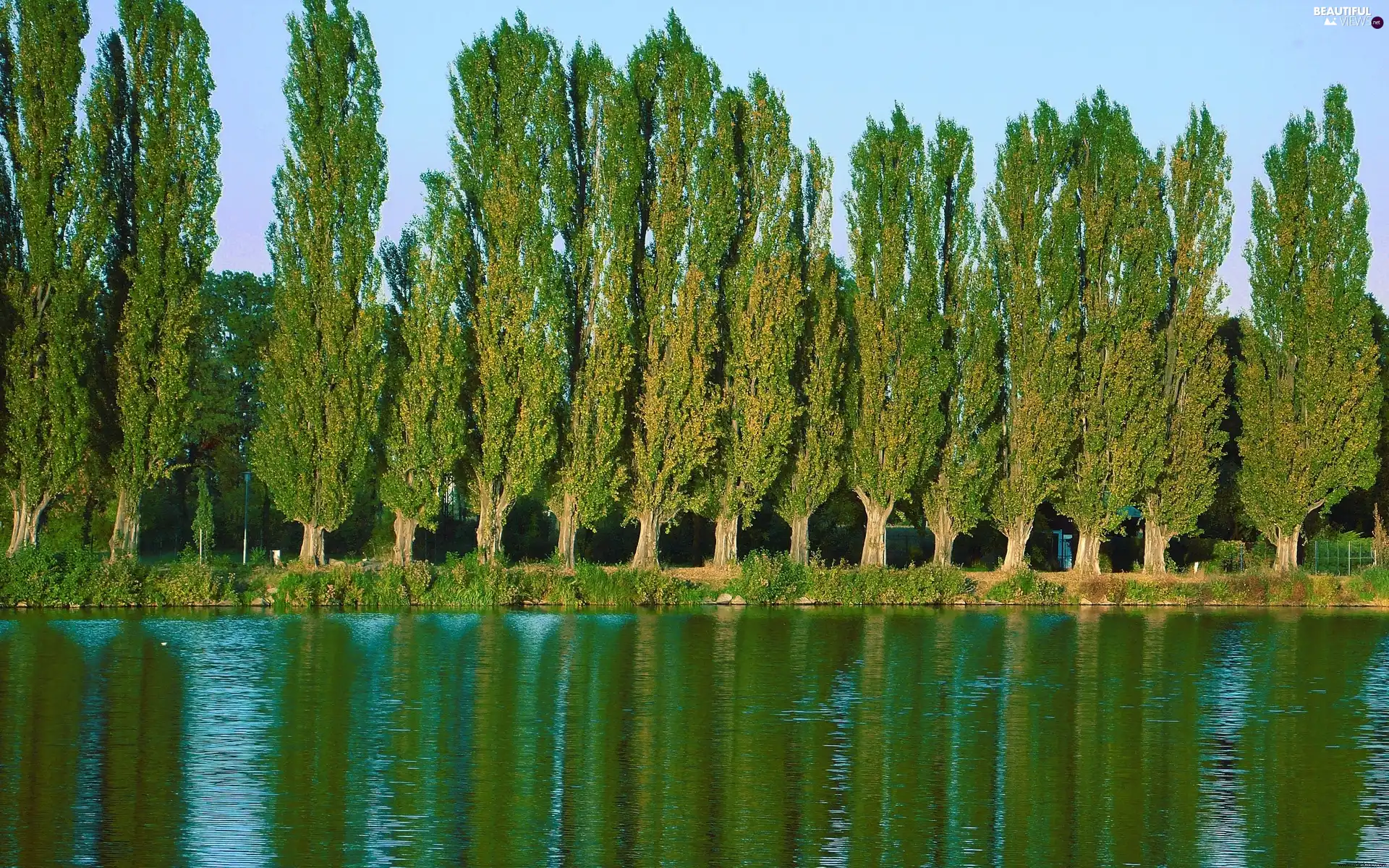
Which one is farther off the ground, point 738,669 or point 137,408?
point 137,408

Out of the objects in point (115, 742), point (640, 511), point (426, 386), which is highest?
point (426, 386)

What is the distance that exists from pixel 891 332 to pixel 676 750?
33.4 meters

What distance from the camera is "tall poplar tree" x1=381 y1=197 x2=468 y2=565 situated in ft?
156

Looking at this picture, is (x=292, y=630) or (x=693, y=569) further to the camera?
(x=693, y=569)

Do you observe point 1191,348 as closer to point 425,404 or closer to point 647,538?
point 647,538

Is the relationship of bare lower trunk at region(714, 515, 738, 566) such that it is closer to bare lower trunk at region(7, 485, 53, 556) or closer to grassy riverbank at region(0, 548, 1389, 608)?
grassy riverbank at region(0, 548, 1389, 608)

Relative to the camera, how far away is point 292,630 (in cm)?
3506

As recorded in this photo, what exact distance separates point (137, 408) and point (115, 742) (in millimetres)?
25755

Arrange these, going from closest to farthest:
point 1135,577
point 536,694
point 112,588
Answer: point 536,694
point 112,588
point 1135,577

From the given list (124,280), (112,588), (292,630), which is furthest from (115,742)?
(124,280)

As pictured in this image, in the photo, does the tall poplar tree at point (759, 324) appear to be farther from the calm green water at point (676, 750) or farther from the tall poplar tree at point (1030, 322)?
the calm green water at point (676, 750)

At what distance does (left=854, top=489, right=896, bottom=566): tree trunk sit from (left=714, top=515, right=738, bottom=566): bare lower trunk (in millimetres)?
4578

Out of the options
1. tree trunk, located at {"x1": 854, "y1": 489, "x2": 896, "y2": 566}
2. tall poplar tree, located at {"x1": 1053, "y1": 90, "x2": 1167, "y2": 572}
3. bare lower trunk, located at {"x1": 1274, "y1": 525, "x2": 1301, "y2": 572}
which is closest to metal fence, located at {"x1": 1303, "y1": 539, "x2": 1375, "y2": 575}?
bare lower trunk, located at {"x1": 1274, "y1": 525, "x2": 1301, "y2": 572}

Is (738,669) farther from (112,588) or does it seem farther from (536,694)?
(112,588)
